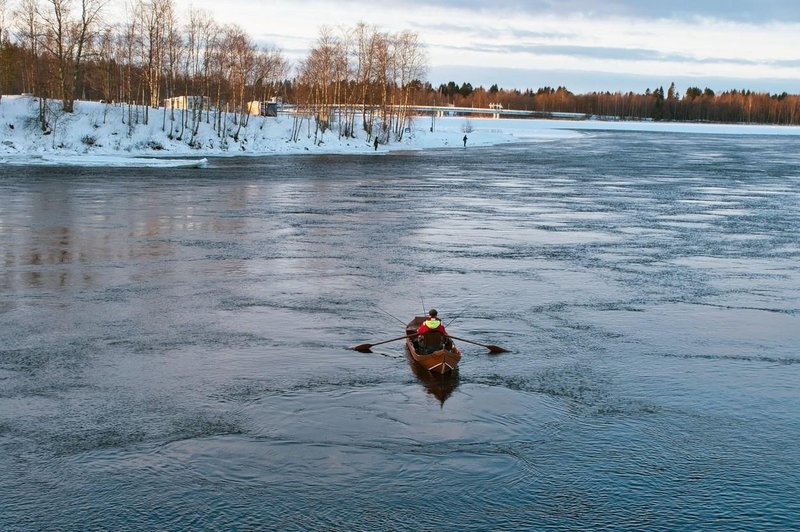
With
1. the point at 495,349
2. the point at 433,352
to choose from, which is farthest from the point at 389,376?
the point at 495,349

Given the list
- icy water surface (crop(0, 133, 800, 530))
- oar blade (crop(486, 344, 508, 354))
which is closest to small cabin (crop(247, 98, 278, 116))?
icy water surface (crop(0, 133, 800, 530))

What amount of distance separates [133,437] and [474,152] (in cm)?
5895

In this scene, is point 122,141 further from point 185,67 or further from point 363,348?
point 363,348

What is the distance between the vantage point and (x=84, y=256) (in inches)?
749

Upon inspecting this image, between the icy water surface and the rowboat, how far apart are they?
265 millimetres

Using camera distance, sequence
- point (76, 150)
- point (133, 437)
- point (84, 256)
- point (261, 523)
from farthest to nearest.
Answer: point (76, 150) → point (84, 256) → point (133, 437) → point (261, 523)

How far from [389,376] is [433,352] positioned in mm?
692

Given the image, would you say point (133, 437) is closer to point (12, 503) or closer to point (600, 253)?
point (12, 503)

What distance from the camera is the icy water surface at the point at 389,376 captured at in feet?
26.6

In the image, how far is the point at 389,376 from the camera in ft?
38.6

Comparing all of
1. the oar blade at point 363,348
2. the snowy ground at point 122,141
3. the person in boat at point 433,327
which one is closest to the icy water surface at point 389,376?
the oar blade at point 363,348

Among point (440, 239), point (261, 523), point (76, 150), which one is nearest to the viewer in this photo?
point (261, 523)

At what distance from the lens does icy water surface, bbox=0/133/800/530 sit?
8.10m

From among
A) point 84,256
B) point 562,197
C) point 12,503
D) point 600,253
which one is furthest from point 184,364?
point 562,197
